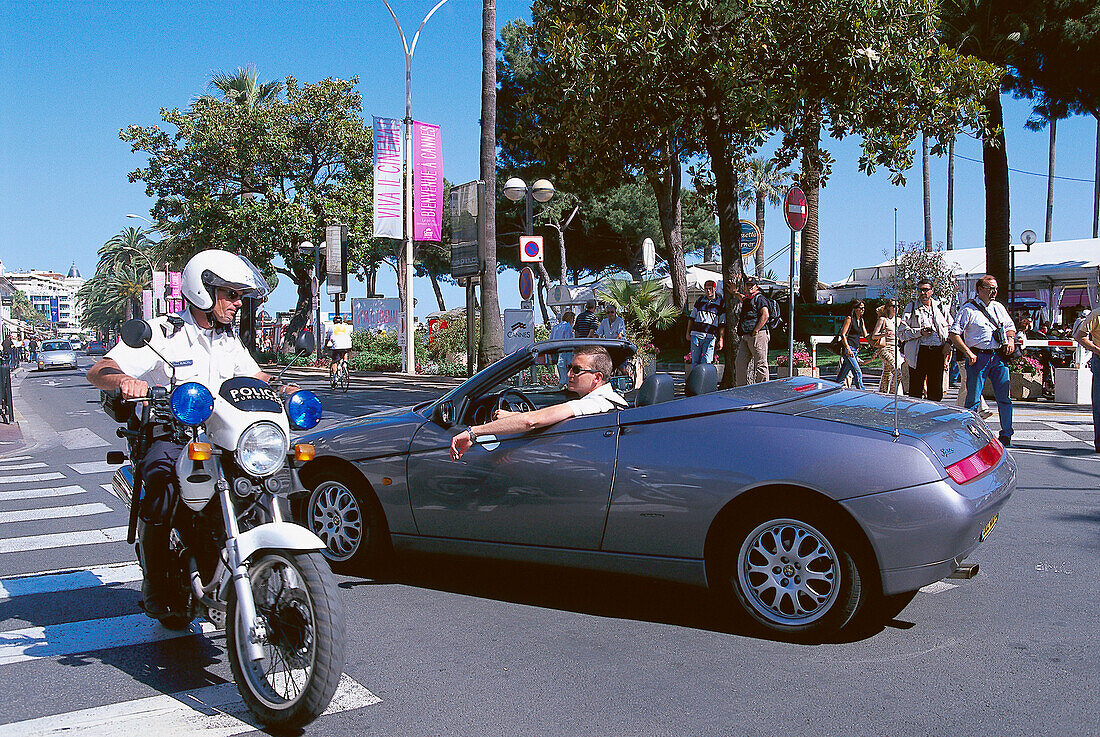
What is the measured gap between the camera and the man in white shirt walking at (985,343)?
32.4ft

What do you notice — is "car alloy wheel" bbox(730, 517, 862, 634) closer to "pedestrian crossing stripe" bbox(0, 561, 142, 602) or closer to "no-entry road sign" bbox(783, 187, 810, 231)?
"pedestrian crossing stripe" bbox(0, 561, 142, 602)

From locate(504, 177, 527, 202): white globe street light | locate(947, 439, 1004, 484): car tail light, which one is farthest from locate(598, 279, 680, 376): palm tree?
locate(947, 439, 1004, 484): car tail light

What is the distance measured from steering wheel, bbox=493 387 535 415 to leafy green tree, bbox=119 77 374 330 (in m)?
34.6

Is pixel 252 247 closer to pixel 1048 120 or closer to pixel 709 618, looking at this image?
pixel 1048 120

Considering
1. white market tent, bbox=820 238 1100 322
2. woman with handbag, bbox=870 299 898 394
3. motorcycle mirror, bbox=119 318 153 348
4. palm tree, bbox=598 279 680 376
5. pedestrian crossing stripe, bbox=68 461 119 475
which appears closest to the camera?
motorcycle mirror, bbox=119 318 153 348

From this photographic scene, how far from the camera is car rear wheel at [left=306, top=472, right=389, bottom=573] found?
17.1ft

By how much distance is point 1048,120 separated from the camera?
2369 centimetres

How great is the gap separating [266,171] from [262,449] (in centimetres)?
3906

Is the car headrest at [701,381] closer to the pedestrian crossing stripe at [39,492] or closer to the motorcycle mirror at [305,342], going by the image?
the motorcycle mirror at [305,342]

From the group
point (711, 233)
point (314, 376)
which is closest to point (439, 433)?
point (314, 376)

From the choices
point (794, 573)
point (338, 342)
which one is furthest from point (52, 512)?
point (338, 342)

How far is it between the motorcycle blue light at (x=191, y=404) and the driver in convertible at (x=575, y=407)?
4.91 feet

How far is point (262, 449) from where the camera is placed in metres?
3.40

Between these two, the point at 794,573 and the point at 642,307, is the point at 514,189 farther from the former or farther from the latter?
the point at 794,573
